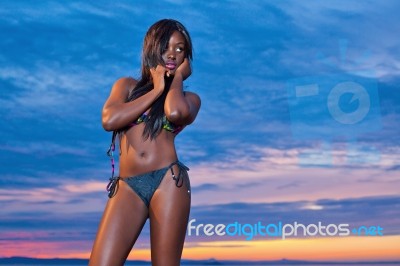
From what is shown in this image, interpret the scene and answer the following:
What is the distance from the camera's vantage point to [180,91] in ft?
11.8

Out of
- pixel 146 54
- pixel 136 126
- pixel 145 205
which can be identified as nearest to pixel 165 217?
pixel 145 205

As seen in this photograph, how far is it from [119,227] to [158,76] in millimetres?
744

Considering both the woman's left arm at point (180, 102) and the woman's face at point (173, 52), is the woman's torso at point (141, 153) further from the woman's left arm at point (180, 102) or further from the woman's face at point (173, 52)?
the woman's face at point (173, 52)

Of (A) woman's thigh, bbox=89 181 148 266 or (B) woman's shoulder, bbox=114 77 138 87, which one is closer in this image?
(A) woman's thigh, bbox=89 181 148 266

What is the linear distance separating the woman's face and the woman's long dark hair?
0.02 metres

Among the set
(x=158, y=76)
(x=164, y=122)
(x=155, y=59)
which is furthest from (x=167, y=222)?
(x=155, y=59)

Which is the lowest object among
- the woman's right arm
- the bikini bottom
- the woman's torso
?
the bikini bottom

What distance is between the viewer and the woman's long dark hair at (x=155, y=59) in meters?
3.59

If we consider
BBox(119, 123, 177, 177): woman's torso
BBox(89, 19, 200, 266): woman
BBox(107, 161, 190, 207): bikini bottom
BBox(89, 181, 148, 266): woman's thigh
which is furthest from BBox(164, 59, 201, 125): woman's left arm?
BBox(89, 181, 148, 266): woman's thigh

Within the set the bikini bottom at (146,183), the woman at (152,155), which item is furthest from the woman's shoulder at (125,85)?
the bikini bottom at (146,183)

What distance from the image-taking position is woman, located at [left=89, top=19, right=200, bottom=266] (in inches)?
137

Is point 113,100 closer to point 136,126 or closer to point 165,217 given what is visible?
point 136,126

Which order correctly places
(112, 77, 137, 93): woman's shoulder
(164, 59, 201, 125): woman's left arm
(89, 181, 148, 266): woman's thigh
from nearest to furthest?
1. (89, 181, 148, 266): woman's thigh
2. (164, 59, 201, 125): woman's left arm
3. (112, 77, 137, 93): woman's shoulder

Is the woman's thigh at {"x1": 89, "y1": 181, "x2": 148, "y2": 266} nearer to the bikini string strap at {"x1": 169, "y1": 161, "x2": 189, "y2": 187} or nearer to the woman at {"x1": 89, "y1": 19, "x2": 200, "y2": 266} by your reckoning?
the woman at {"x1": 89, "y1": 19, "x2": 200, "y2": 266}
